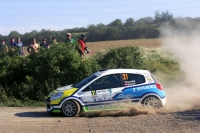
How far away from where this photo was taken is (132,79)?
1309cm

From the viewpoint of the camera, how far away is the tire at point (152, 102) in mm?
12883

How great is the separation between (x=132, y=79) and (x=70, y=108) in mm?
2451

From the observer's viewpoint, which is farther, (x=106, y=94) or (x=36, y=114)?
(x=36, y=114)

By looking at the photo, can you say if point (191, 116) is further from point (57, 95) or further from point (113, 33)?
point (113, 33)

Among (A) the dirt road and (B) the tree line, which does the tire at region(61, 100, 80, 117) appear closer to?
(A) the dirt road

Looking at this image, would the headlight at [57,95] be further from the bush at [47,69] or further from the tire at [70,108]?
the bush at [47,69]

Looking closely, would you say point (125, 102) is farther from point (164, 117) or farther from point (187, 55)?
point (187, 55)

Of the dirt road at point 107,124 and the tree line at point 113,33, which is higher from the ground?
the tree line at point 113,33

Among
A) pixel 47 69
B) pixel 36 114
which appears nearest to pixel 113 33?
pixel 47 69

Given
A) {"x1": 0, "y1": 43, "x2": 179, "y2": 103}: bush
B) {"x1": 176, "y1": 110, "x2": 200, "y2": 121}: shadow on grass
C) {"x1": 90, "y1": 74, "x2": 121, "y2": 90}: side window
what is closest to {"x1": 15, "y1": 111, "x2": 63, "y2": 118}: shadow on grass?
{"x1": 90, "y1": 74, "x2": 121, "y2": 90}: side window

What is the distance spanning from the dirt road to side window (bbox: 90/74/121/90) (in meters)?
1.29

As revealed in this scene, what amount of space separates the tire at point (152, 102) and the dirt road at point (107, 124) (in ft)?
2.92

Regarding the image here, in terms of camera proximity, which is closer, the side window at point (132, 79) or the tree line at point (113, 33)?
the side window at point (132, 79)

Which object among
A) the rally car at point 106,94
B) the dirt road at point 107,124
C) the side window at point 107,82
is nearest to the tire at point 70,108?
the rally car at point 106,94
